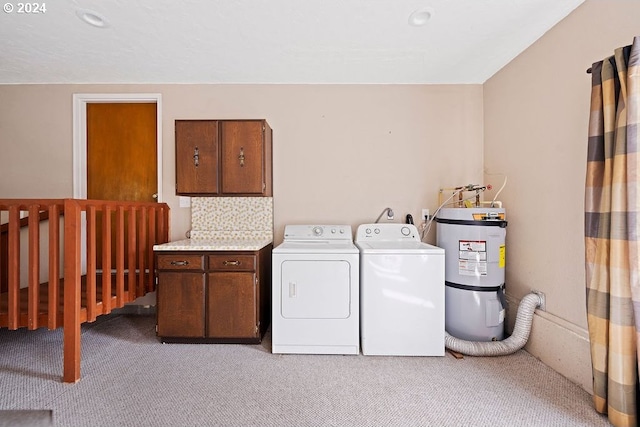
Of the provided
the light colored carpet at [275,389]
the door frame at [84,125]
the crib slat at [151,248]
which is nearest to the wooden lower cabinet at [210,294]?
the light colored carpet at [275,389]

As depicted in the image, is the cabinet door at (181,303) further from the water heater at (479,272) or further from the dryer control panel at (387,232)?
the water heater at (479,272)

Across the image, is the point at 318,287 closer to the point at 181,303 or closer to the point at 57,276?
the point at 181,303

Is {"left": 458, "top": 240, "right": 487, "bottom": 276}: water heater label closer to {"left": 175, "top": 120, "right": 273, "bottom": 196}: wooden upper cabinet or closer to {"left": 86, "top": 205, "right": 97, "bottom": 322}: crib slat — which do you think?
{"left": 175, "top": 120, "right": 273, "bottom": 196}: wooden upper cabinet

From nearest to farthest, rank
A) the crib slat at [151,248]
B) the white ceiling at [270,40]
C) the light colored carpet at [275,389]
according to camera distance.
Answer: the light colored carpet at [275,389] < the white ceiling at [270,40] < the crib slat at [151,248]

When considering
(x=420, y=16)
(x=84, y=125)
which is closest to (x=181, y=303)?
(x=84, y=125)

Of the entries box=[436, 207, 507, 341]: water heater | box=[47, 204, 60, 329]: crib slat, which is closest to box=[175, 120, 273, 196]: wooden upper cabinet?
box=[47, 204, 60, 329]: crib slat

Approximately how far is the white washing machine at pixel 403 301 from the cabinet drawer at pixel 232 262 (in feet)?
2.84

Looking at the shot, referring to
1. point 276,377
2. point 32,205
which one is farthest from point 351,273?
point 32,205

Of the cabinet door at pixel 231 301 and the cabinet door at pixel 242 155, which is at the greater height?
the cabinet door at pixel 242 155

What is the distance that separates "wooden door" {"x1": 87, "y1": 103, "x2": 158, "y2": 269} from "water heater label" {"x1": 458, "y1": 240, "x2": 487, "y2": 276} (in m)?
2.94

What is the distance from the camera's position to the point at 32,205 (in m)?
1.69

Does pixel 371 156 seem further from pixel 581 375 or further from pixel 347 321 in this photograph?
pixel 581 375

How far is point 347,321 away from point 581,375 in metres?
1.42

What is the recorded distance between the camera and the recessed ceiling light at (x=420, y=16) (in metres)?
1.70
